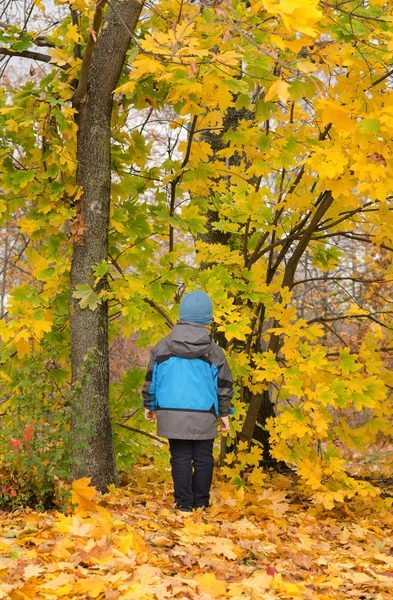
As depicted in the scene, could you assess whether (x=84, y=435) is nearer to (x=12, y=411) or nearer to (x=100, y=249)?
(x=12, y=411)

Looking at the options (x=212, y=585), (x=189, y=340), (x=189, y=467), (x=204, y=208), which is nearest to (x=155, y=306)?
(x=189, y=340)

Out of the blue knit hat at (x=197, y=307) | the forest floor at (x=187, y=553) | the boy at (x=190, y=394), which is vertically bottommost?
the forest floor at (x=187, y=553)

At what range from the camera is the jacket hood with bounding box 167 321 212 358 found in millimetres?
4359

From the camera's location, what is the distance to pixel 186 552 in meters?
3.23

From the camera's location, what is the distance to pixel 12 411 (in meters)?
4.14

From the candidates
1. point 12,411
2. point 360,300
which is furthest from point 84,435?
point 360,300

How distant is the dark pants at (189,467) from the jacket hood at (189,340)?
0.63 m

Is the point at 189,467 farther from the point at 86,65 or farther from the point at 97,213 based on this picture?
the point at 86,65

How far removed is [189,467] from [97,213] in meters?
1.97

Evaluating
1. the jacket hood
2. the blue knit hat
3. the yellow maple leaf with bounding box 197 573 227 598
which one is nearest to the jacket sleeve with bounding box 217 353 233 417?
the jacket hood

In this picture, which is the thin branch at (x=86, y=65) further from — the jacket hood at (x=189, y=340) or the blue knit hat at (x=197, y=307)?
the jacket hood at (x=189, y=340)


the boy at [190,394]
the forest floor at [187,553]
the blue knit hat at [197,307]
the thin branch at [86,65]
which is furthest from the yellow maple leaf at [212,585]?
the thin branch at [86,65]

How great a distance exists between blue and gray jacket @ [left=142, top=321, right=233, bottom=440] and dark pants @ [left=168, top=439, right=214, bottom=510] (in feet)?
0.51

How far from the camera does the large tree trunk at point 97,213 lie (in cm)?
473
